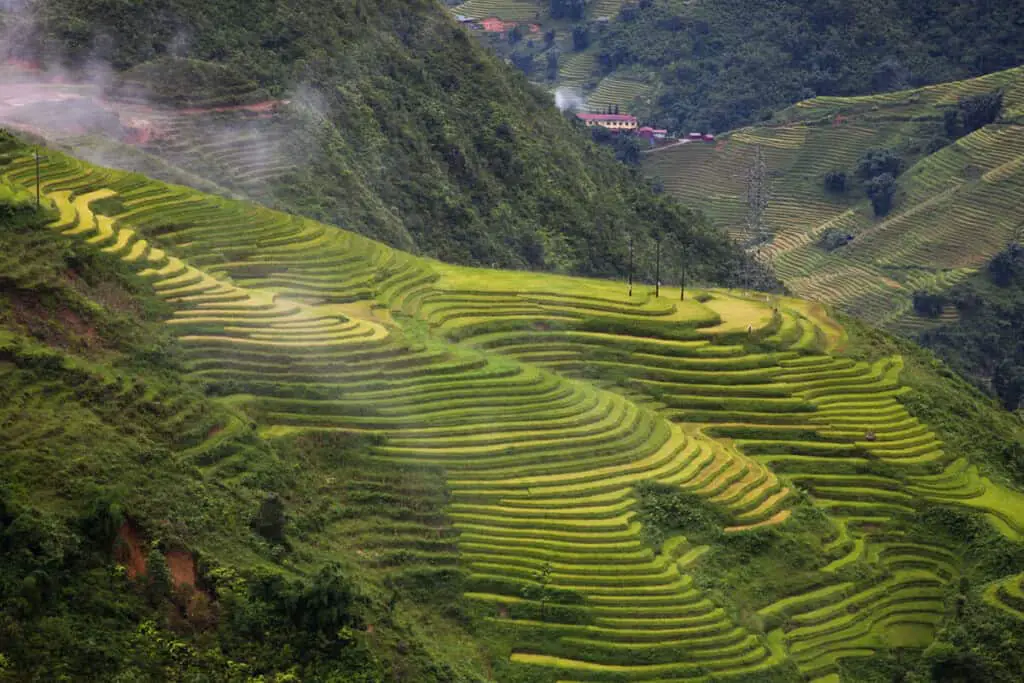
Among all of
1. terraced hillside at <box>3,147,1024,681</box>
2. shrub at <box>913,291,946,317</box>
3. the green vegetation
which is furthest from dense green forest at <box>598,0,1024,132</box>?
terraced hillside at <box>3,147,1024,681</box>

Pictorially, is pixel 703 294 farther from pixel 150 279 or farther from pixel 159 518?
pixel 159 518

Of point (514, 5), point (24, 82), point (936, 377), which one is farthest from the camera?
point (514, 5)

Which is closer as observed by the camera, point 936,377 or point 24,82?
point 936,377

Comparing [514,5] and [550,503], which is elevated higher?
[514,5]

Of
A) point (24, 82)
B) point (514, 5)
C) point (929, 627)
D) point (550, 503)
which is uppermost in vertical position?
point (514, 5)

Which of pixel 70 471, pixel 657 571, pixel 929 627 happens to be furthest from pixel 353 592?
pixel 929 627

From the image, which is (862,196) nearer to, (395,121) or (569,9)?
(395,121)

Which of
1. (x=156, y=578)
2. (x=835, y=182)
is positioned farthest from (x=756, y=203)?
(x=156, y=578)
